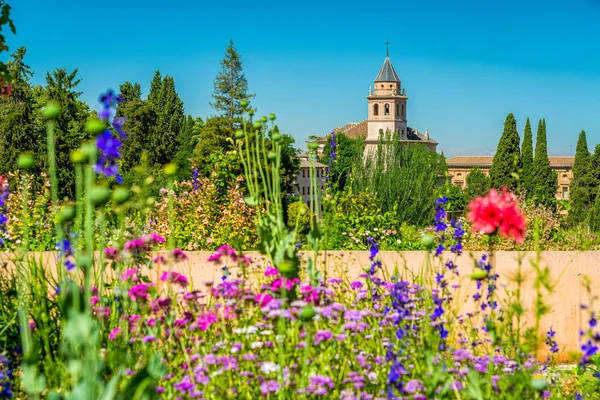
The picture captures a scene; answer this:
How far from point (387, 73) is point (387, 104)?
17.4 feet

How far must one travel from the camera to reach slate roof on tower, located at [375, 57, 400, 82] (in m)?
107

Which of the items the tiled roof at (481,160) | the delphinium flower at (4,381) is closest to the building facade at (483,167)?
the tiled roof at (481,160)

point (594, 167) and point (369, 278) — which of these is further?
point (594, 167)

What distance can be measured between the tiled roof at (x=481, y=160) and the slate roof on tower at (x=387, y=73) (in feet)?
45.8

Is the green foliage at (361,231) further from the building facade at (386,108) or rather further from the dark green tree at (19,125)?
the building facade at (386,108)

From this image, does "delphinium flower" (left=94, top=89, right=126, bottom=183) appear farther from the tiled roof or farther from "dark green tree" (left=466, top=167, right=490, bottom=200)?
the tiled roof

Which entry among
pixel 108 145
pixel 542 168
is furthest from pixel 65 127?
pixel 542 168

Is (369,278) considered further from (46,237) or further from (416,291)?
(46,237)

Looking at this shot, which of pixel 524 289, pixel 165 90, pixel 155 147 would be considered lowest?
pixel 524 289

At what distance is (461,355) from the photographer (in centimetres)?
286

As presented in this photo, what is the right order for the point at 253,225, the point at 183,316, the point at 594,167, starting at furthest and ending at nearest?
the point at 594,167 < the point at 253,225 < the point at 183,316

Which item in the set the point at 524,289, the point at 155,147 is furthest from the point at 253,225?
the point at 155,147

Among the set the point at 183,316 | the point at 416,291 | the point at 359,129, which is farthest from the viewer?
the point at 359,129

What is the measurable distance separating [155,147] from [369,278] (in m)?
42.9
